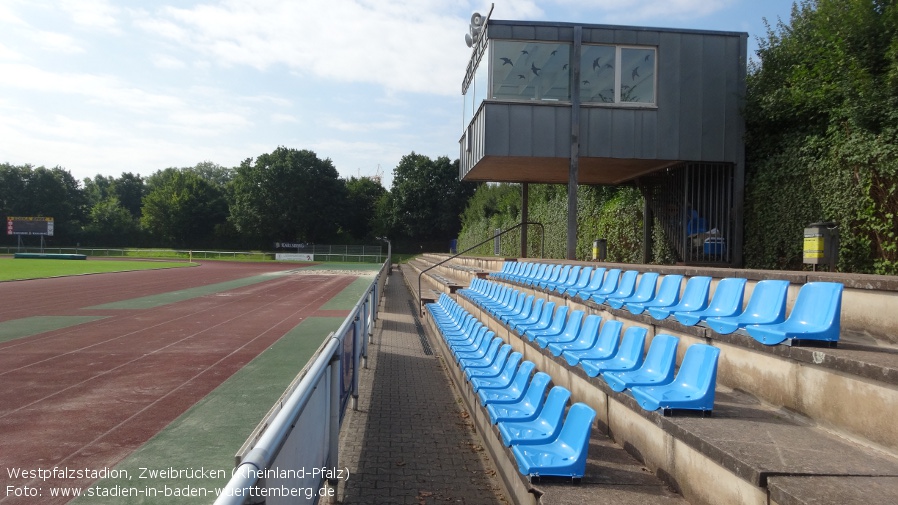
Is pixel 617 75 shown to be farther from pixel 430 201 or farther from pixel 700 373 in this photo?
pixel 430 201

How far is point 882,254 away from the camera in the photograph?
8.02m

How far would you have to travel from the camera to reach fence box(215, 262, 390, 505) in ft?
5.97

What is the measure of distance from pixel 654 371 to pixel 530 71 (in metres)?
9.96

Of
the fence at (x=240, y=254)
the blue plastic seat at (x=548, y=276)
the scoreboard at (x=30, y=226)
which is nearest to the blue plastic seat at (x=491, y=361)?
the blue plastic seat at (x=548, y=276)

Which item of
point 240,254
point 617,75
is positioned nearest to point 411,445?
point 617,75

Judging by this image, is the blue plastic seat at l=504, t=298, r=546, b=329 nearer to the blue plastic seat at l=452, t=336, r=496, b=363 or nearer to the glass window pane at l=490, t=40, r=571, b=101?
the blue plastic seat at l=452, t=336, r=496, b=363

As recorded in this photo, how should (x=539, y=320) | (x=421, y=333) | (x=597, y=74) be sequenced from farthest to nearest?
1. (x=421, y=333)
2. (x=597, y=74)
3. (x=539, y=320)

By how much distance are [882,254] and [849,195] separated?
1.01 meters

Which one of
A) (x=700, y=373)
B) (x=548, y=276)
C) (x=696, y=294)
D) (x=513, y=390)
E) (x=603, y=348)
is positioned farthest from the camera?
(x=548, y=276)

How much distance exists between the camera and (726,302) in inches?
193

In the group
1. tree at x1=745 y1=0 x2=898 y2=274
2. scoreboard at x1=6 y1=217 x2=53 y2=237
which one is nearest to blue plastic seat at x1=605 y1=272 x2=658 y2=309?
tree at x1=745 y1=0 x2=898 y2=274

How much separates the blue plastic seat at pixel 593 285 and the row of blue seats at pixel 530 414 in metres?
1.65

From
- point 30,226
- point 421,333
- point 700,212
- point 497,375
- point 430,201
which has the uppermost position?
point 430,201

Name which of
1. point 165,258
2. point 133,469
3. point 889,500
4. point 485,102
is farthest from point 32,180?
point 889,500
